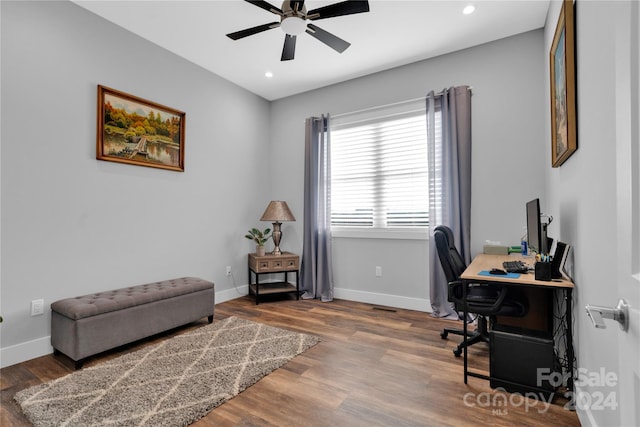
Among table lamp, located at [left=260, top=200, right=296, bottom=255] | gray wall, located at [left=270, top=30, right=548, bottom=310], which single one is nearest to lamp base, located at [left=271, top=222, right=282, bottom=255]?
table lamp, located at [left=260, top=200, right=296, bottom=255]

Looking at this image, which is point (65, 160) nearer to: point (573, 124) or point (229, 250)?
point (229, 250)

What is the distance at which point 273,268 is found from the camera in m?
4.06

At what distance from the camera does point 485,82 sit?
3248 mm

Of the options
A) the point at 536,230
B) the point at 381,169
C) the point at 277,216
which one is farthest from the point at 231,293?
the point at 536,230

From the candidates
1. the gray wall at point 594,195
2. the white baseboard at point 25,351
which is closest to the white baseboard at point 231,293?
the white baseboard at point 25,351

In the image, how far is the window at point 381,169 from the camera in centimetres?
364

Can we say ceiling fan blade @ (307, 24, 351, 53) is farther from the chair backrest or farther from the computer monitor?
the computer monitor

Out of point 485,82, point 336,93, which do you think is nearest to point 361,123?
point 336,93

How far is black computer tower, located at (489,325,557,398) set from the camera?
182 cm

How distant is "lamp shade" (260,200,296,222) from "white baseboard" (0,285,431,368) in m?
1.05

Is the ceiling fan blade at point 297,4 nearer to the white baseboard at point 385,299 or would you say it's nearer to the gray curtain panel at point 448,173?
the gray curtain panel at point 448,173

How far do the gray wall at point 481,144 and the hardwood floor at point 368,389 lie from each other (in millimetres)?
896

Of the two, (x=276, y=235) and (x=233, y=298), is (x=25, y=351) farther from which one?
(x=276, y=235)

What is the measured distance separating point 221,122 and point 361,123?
1.81 metres
